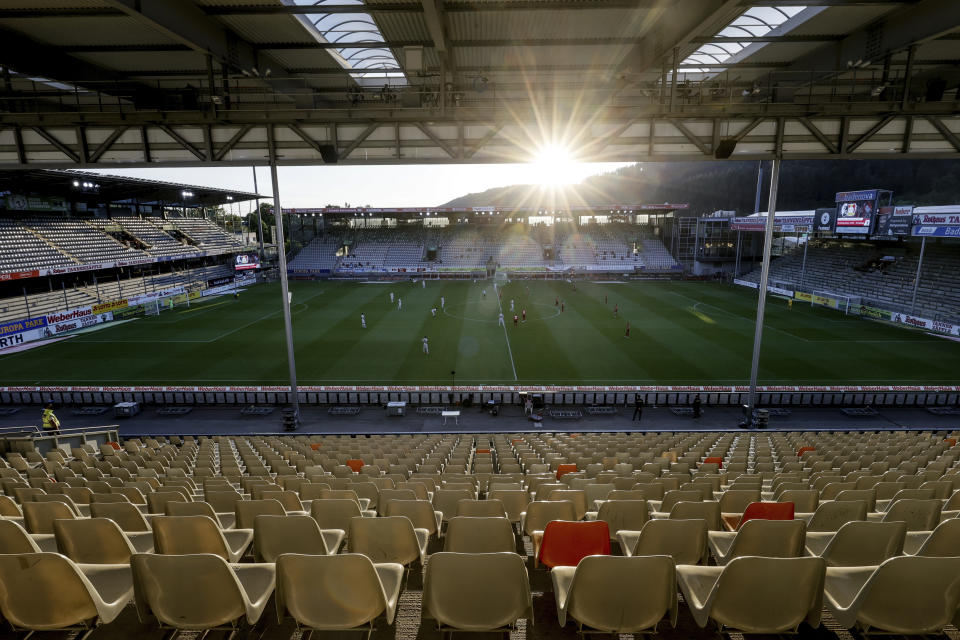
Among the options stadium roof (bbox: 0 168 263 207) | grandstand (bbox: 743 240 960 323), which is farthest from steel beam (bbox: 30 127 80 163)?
grandstand (bbox: 743 240 960 323)

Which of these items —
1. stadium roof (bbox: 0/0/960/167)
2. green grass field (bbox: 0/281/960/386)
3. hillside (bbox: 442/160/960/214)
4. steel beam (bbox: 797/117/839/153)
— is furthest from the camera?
hillside (bbox: 442/160/960/214)

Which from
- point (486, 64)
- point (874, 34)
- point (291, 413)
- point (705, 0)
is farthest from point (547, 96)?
point (291, 413)

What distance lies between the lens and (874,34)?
1037cm

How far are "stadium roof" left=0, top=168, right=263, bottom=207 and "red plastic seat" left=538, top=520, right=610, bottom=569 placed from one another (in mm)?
40588

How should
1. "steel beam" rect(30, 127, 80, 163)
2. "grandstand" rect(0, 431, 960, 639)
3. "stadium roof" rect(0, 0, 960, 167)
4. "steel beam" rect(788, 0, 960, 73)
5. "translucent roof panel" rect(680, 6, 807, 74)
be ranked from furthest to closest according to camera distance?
1. "steel beam" rect(30, 127, 80, 163)
2. "translucent roof panel" rect(680, 6, 807, 74)
3. "stadium roof" rect(0, 0, 960, 167)
4. "steel beam" rect(788, 0, 960, 73)
5. "grandstand" rect(0, 431, 960, 639)

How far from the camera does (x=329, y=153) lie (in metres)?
13.7

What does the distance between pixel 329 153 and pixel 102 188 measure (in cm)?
4846

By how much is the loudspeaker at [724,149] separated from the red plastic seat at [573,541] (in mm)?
12504

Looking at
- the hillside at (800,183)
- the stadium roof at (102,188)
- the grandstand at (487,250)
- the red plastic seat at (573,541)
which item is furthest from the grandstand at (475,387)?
the hillside at (800,183)

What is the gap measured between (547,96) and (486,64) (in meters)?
1.80

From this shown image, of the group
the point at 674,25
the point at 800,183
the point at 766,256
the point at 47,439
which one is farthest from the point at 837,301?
the point at 800,183

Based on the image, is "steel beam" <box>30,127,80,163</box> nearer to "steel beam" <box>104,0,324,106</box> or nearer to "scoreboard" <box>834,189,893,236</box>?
"steel beam" <box>104,0,324,106</box>

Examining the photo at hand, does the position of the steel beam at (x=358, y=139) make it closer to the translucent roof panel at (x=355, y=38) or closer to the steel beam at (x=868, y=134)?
the translucent roof panel at (x=355, y=38)

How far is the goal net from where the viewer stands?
3859cm
